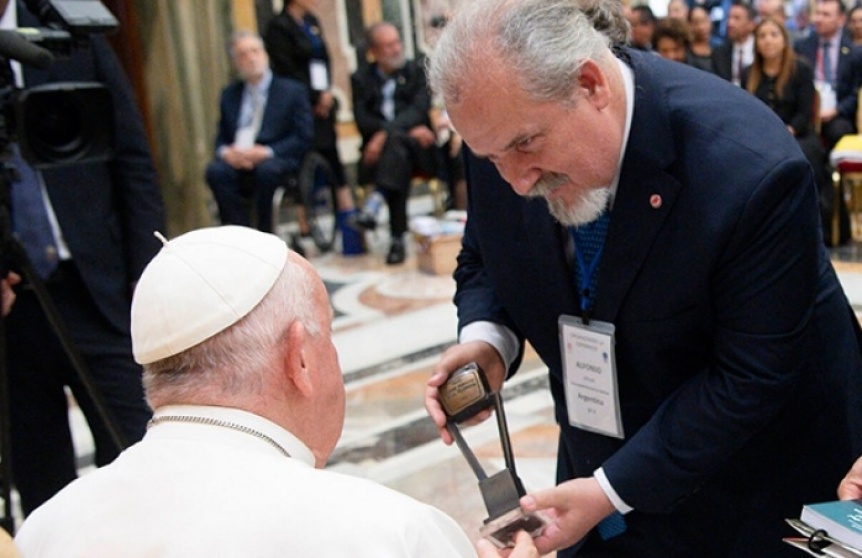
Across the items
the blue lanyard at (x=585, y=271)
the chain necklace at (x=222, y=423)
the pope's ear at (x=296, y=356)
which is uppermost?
the pope's ear at (x=296, y=356)

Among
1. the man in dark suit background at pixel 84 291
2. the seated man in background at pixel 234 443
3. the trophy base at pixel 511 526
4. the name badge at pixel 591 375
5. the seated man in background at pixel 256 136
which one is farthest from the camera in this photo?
the seated man in background at pixel 256 136

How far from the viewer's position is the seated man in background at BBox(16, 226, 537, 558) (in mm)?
1183

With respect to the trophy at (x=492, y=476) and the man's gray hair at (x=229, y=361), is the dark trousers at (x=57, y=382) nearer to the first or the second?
the trophy at (x=492, y=476)

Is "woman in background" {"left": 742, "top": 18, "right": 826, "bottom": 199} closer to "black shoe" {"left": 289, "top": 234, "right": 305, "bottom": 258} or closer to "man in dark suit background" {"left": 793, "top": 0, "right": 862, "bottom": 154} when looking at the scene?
"man in dark suit background" {"left": 793, "top": 0, "right": 862, "bottom": 154}

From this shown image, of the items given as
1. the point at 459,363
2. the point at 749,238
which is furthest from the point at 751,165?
the point at 459,363

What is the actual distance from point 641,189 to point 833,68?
7.54 m

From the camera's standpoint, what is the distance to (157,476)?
1.24m

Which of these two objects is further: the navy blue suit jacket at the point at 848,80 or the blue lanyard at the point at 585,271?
the navy blue suit jacket at the point at 848,80

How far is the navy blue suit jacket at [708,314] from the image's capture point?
1642mm

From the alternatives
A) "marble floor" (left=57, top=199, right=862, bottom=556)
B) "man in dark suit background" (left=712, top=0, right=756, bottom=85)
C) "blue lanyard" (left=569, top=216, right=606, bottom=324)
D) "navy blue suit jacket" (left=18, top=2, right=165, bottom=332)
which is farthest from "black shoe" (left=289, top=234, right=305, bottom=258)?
"blue lanyard" (left=569, top=216, right=606, bottom=324)

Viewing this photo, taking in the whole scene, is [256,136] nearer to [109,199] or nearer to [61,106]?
[109,199]

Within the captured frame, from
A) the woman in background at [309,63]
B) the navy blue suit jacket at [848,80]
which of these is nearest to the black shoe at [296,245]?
the woman in background at [309,63]

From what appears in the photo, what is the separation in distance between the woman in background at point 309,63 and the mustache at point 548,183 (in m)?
6.72

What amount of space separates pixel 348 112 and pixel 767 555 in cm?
1105
